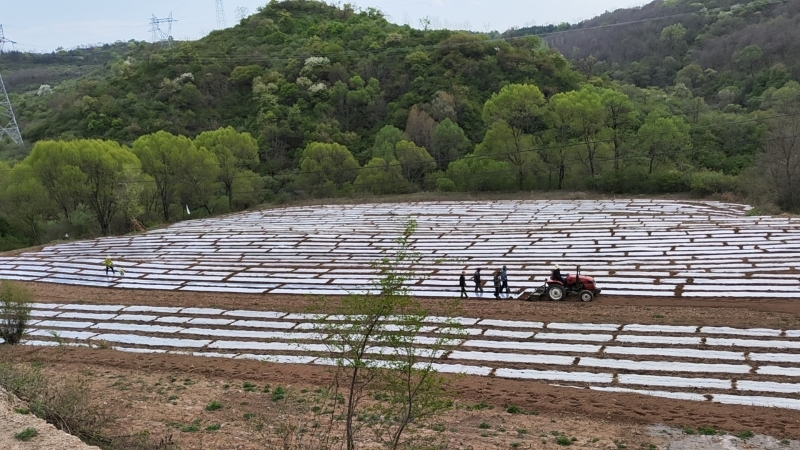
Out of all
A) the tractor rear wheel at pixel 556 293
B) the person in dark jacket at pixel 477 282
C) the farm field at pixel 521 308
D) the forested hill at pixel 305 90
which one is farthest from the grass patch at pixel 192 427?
the forested hill at pixel 305 90

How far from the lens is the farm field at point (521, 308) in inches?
479

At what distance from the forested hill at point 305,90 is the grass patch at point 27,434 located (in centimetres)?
4876

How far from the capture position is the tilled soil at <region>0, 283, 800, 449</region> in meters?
10.3

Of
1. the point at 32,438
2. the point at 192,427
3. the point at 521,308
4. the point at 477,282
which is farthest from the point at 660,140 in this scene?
the point at 32,438

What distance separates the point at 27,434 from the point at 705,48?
94918 millimetres

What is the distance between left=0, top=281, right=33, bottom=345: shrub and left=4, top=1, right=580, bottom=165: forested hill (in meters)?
40.9

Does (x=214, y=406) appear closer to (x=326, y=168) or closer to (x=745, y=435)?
(x=745, y=435)

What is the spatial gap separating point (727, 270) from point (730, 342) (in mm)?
7226

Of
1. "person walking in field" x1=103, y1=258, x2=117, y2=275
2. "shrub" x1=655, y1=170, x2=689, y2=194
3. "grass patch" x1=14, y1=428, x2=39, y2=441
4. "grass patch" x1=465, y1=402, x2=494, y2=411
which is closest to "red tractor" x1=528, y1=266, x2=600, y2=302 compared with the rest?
"grass patch" x1=465, y1=402, x2=494, y2=411

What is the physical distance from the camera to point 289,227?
3553cm

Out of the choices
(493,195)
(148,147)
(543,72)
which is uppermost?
(543,72)

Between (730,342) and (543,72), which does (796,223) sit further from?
(543,72)

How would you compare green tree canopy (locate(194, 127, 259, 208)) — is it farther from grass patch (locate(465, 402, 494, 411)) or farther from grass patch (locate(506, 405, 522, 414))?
grass patch (locate(506, 405, 522, 414))

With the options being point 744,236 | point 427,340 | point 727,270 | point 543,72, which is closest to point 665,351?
point 427,340
